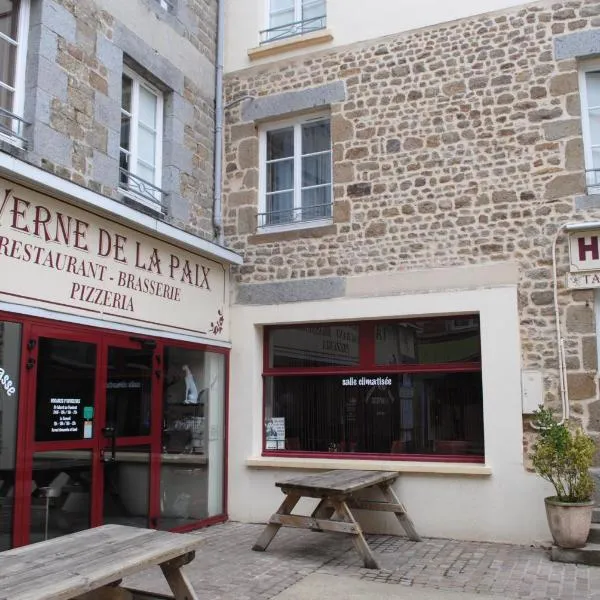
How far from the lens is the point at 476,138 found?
733 centimetres

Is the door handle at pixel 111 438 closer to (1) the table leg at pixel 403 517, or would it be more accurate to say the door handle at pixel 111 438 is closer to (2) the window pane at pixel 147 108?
(1) the table leg at pixel 403 517

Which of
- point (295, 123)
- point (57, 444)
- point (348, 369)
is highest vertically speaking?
point (295, 123)

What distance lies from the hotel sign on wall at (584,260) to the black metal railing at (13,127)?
16.5 ft

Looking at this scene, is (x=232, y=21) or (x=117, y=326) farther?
(x=232, y=21)

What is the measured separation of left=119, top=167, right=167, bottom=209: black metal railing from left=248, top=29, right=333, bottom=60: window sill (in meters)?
2.26

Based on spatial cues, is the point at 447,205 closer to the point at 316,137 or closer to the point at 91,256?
the point at 316,137

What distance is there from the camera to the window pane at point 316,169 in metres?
8.14

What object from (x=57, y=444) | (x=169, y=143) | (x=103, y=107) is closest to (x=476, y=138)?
(x=169, y=143)

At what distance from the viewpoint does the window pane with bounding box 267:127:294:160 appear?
27.7 ft

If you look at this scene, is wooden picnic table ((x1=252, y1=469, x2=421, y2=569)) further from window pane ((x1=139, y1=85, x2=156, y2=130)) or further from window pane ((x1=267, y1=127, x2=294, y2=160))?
window pane ((x1=139, y1=85, x2=156, y2=130))

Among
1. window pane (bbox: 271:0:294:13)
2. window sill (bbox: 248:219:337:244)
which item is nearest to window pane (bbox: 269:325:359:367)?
window sill (bbox: 248:219:337:244)

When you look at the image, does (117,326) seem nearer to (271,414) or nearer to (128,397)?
(128,397)

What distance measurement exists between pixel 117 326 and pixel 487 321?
3.57 metres

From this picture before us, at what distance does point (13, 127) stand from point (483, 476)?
526cm
